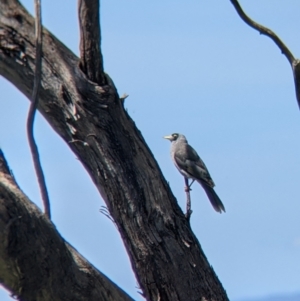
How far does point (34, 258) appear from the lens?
4754mm

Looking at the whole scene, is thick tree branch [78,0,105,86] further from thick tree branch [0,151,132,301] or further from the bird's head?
the bird's head

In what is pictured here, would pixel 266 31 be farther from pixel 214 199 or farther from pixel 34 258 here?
pixel 214 199

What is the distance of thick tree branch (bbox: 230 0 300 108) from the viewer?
5.70 meters

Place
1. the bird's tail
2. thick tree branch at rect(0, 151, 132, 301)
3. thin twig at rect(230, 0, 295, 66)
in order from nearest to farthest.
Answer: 1. thick tree branch at rect(0, 151, 132, 301)
2. thin twig at rect(230, 0, 295, 66)
3. the bird's tail

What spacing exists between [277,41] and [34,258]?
209 centimetres

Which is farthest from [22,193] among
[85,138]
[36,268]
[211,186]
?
[211,186]

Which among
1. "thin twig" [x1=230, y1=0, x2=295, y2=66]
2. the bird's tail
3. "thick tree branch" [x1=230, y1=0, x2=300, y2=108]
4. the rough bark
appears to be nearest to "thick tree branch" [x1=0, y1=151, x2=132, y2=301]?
the rough bark

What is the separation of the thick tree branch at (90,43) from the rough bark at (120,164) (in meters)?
0.05

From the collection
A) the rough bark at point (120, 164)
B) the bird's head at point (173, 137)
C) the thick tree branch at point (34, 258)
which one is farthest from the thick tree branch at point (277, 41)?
the bird's head at point (173, 137)

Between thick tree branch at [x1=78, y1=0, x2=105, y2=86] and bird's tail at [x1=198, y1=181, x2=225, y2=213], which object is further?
bird's tail at [x1=198, y1=181, x2=225, y2=213]

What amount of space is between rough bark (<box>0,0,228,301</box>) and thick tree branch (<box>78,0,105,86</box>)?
5 cm

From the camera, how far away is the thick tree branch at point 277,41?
18.7 feet

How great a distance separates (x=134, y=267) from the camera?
592 centimetres

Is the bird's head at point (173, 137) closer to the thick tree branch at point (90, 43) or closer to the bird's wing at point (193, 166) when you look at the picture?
the bird's wing at point (193, 166)
